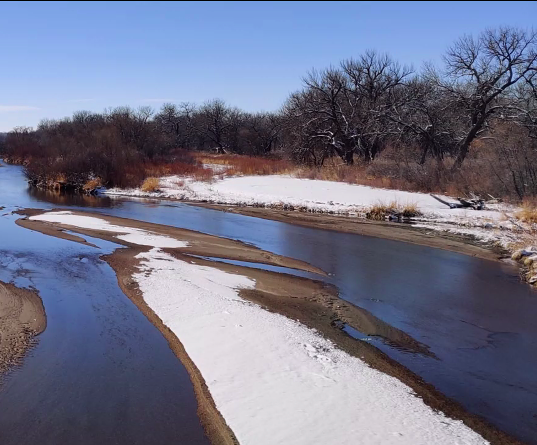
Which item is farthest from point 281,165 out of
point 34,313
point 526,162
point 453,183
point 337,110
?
point 34,313

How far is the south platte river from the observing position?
5586 mm

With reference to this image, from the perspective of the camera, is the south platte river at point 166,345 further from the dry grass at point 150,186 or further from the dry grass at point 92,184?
the dry grass at point 92,184

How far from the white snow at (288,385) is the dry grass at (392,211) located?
42.5 feet

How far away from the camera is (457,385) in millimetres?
6539

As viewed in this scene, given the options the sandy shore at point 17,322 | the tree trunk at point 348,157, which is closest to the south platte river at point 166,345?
the sandy shore at point 17,322

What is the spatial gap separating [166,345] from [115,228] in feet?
35.2

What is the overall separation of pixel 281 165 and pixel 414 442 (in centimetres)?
3363

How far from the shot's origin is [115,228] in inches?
689

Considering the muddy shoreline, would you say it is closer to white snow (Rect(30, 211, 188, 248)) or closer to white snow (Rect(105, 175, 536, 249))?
white snow (Rect(105, 175, 536, 249))

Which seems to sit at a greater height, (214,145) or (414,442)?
(214,145)

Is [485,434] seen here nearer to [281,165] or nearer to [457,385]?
[457,385]

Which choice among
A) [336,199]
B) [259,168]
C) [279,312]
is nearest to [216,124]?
[259,168]

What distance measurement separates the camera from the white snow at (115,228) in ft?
49.0

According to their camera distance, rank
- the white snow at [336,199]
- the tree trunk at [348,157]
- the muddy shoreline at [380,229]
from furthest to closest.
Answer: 1. the tree trunk at [348,157]
2. the white snow at [336,199]
3. the muddy shoreline at [380,229]
